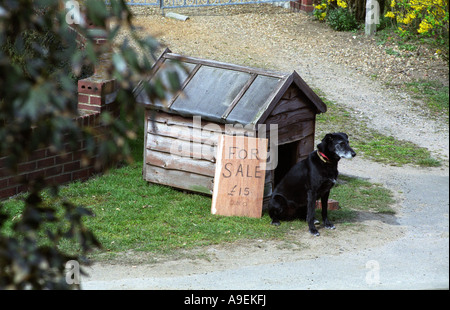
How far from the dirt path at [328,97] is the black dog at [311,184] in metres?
0.33

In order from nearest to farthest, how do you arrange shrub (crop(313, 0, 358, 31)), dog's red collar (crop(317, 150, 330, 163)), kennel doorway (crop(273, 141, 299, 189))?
dog's red collar (crop(317, 150, 330, 163)), kennel doorway (crop(273, 141, 299, 189)), shrub (crop(313, 0, 358, 31))

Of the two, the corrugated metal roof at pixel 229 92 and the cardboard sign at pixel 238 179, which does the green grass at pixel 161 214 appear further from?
the corrugated metal roof at pixel 229 92

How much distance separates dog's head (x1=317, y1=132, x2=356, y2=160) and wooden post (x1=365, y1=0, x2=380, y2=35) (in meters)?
9.66

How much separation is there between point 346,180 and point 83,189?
3.43 m

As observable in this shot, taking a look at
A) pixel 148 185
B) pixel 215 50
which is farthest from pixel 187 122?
pixel 215 50

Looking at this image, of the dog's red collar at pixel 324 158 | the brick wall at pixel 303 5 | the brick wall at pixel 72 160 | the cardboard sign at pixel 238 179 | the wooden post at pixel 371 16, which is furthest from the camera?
the brick wall at pixel 303 5

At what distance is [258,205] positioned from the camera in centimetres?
705

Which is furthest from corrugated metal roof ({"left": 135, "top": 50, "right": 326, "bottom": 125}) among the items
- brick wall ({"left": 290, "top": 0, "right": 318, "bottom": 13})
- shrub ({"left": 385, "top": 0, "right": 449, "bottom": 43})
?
brick wall ({"left": 290, "top": 0, "right": 318, "bottom": 13})

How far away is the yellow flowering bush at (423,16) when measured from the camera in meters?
12.2

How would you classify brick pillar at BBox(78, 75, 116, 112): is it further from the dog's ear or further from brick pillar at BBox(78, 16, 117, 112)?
the dog's ear

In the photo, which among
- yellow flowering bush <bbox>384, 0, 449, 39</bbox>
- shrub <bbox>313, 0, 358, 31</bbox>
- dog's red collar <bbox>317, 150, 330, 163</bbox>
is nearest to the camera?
dog's red collar <bbox>317, 150, 330, 163</bbox>

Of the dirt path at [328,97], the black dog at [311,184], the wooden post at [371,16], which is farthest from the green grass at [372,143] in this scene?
the wooden post at [371,16]

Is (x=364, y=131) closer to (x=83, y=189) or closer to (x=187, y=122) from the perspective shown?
(x=187, y=122)

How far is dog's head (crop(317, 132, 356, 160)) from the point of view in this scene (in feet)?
20.7
